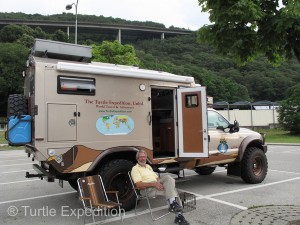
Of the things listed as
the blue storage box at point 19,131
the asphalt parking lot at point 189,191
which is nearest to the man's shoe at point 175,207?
the asphalt parking lot at point 189,191

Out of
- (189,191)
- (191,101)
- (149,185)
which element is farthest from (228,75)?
(149,185)

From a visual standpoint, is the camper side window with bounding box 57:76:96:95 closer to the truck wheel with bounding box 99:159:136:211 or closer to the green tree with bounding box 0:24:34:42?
the truck wheel with bounding box 99:159:136:211

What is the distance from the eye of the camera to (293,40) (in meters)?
4.66

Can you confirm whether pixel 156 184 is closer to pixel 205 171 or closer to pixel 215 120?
pixel 215 120

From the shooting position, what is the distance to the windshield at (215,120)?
8312 mm

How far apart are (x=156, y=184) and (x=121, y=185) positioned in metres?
1.01

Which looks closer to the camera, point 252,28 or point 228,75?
A: point 252,28

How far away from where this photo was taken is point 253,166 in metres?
8.70

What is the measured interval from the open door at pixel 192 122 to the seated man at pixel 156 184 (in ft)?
4.90

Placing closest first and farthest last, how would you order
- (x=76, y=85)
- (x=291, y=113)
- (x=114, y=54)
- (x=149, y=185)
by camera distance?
(x=149, y=185)
(x=76, y=85)
(x=291, y=113)
(x=114, y=54)

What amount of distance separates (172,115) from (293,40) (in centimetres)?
377

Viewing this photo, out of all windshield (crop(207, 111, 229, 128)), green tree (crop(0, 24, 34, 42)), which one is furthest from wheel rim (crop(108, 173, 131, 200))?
green tree (crop(0, 24, 34, 42))

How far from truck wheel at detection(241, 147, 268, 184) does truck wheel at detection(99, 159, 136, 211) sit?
3.43 m

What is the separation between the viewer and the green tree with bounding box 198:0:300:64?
4.33 m
